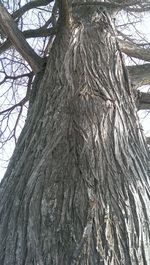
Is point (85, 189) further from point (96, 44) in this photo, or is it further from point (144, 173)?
point (96, 44)

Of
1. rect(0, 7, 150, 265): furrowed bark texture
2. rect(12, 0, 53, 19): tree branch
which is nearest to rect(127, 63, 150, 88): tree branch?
rect(0, 7, 150, 265): furrowed bark texture

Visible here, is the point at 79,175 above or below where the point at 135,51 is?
below

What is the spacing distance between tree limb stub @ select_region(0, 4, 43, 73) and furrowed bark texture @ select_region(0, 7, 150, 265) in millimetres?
331

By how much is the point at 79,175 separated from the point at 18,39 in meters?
1.75

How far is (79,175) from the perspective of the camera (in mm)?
2125

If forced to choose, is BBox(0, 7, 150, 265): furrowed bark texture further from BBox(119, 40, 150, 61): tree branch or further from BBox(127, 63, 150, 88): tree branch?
BBox(119, 40, 150, 61): tree branch

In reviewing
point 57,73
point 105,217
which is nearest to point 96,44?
point 57,73

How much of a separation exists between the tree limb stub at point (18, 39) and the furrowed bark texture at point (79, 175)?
0.33 m

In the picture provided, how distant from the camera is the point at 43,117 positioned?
105 inches

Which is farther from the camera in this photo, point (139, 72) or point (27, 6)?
point (27, 6)

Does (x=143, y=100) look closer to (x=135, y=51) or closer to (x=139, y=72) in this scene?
(x=139, y=72)

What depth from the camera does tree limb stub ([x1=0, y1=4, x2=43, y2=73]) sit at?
3412mm

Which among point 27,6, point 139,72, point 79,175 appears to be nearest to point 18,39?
point 27,6

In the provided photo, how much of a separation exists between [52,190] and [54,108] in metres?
0.76
